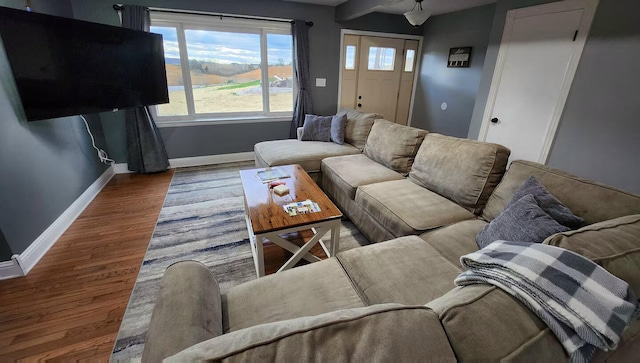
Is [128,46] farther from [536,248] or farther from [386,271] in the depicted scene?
[536,248]

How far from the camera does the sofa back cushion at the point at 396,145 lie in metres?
2.60

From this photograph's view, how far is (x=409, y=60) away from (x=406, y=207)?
13.2 ft

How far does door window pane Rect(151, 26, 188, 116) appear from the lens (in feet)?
11.6

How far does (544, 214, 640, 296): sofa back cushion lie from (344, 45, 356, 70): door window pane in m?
4.18

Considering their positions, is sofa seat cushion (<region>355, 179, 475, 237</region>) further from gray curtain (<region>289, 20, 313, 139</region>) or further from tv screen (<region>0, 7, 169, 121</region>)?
tv screen (<region>0, 7, 169, 121</region>)

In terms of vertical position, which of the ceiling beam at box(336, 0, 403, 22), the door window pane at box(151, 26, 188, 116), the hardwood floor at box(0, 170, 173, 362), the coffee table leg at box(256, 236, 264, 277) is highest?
the ceiling beam at box(336, 0, 403, 22)

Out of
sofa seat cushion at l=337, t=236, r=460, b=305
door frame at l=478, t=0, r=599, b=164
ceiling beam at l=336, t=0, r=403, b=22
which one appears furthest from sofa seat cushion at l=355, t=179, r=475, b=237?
ceiling beam at l=336, t=0, r=403, b=22

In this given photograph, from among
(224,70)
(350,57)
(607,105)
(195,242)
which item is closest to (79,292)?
(195,242)

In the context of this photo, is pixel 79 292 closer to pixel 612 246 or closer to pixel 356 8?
pixel 612 246

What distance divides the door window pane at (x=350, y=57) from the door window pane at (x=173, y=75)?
101 inches

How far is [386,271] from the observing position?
1290 millimetres

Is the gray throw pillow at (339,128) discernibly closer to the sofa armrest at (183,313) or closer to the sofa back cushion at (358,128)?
the sofa back cushion at (358,128)

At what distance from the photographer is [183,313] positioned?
86cm

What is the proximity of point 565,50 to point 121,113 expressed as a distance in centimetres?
509
